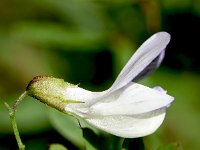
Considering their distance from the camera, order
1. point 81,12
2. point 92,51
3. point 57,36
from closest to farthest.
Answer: point 92,51 < point 57,36 < point 81,12

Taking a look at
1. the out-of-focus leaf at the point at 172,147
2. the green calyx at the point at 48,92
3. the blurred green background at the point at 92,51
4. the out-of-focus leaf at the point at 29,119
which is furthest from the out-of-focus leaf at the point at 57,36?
the out-of-focus leaf at the point at 172,147

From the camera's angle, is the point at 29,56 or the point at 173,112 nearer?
the point at 173,112

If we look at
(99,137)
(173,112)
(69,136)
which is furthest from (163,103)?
(173,112)

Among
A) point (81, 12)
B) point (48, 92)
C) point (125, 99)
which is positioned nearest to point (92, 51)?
point (81, 12)

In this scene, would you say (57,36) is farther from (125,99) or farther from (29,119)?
(125,99)

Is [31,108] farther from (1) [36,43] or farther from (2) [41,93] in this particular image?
(2) [41,93]

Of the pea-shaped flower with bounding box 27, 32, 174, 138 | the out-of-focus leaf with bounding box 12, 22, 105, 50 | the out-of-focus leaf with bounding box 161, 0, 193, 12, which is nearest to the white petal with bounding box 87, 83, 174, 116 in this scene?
the pea-shaped flower with bounding box 27, 32, 174, 138

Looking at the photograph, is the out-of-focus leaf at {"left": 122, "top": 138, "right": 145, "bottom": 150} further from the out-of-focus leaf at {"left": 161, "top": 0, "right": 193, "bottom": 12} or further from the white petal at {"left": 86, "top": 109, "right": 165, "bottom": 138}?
the out-of-focus leaf at {"left": 161, "top": 0, "right": 193, "bottom": 12}
